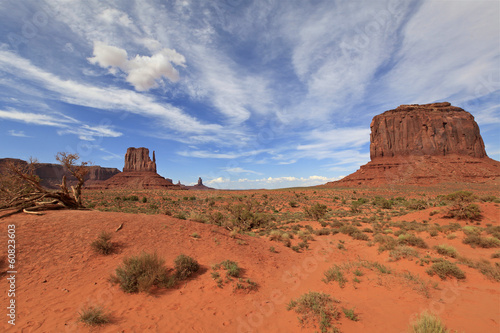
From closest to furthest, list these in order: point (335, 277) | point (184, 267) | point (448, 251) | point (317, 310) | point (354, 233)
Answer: point (317, 310), point (184, 267), point (335, 277), point (448, 251), point (354, 233)

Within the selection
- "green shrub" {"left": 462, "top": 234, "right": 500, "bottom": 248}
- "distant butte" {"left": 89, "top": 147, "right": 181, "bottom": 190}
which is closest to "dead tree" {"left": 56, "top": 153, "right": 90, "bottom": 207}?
"green shrub" {"left": 462, "top": 234, "right": 500, "bottom": 248}

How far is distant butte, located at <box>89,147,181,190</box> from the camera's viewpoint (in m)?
86.4

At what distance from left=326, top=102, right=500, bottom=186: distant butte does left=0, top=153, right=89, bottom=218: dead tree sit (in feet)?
266

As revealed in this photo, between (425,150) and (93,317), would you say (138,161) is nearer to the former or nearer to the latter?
(93,317)

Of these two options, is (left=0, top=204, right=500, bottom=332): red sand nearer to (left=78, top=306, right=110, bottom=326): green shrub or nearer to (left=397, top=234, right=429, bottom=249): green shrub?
(left=78, top=306, right=110, bottom=326): green shrub

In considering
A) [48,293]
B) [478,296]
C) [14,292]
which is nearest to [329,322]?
[478,296]

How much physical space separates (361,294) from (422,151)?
10723cm

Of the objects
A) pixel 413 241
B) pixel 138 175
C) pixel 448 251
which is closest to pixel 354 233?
pixel 413 241

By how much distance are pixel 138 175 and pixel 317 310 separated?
354ft

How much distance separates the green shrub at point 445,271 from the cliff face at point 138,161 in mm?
120506

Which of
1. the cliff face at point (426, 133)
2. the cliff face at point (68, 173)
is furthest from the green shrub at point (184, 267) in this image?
the cliff face at point (68, 173)

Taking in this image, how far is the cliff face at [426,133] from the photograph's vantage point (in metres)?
85.7

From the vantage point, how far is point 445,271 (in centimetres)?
736

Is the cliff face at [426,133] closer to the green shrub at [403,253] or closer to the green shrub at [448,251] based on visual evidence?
the green shrub at [448,251]
